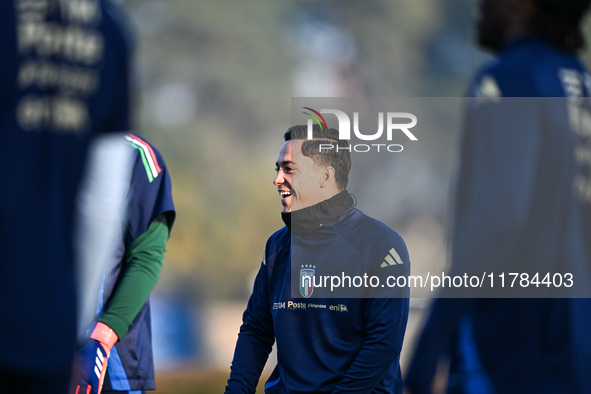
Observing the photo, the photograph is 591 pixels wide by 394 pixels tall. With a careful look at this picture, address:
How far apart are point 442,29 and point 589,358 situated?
886 inches

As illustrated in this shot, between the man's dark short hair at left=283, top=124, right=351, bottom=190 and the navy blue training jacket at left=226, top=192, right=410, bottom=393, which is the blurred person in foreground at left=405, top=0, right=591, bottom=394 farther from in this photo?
the man's dark short hair at left=283, top=124, right=351, bottom=190

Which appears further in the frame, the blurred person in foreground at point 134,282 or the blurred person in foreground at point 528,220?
the blurred person in foreground at point 134,282

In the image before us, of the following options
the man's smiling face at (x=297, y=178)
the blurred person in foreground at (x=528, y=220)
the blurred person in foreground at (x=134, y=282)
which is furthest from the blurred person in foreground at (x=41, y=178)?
the man's smiling face at (x=297, y=178)

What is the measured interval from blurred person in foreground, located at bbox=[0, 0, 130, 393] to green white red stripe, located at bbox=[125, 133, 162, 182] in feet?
4.97

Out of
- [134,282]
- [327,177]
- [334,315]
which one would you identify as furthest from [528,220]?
[134,282]

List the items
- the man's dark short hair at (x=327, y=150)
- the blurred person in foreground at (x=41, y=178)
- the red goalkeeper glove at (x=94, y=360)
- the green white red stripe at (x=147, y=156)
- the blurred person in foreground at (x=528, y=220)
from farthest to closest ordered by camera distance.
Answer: the man's dark short hair at (x=327, y=150), the green white red stripe at (x=147, y=156), the red goalkeeper glove at (x=94, y=360), the blurred person in foreground at (x=528, y=220), the blurred person in foreground at (x=41, y=178)

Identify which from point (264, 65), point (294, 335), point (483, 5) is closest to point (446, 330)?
point (483, 5)

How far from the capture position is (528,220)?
2.46 m

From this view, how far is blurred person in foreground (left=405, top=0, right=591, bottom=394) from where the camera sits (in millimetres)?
2422

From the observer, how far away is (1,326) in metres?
2.04

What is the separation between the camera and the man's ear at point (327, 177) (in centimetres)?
378

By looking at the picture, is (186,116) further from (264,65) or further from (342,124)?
(342,124)

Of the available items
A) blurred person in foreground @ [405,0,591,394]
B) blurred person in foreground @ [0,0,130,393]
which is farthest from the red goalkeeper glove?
blurred person in foreground @ [405,0,591,394]

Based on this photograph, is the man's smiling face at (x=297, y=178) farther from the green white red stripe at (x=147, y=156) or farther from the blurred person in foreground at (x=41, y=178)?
the blurred person in foreground at (x=41, y=178)
